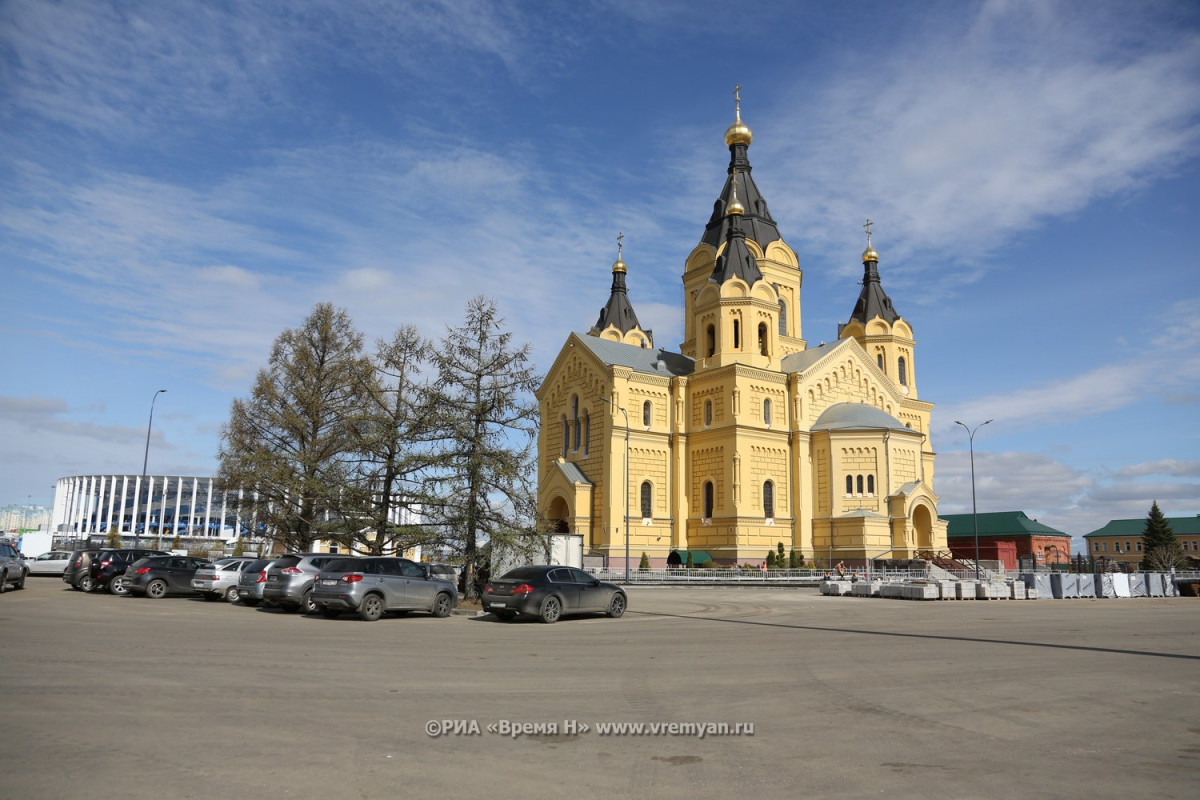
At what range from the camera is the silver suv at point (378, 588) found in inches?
731

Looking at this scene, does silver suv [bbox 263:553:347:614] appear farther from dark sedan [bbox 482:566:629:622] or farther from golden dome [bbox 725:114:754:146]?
golden dome [bbox 725:114:754:146]

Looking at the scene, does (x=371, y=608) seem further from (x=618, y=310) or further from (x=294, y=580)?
(x=618, y=310)

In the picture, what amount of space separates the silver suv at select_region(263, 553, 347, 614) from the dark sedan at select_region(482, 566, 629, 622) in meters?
4.47

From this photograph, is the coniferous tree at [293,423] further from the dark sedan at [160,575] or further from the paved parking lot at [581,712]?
the paved parking lot at [581,712]

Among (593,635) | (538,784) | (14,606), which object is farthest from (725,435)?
(538,784)

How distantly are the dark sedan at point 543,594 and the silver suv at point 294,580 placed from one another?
447 cm

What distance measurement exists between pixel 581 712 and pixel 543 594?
10799 mm

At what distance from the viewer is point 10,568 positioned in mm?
24969

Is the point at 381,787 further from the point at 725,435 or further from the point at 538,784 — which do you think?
the point at 725,435

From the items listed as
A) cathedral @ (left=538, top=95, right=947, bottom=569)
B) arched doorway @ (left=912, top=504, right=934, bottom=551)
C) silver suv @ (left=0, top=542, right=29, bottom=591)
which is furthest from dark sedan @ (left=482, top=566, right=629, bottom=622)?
arched doorway @ (left=912, top=504, right=934, bottom=551)

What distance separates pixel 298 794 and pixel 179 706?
339cm

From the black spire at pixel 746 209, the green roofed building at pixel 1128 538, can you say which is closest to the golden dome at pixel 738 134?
the black spire at pixel 746 209

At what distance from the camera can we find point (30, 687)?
8914 millimetres

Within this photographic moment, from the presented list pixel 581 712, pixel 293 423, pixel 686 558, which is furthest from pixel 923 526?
pixel 581 712
